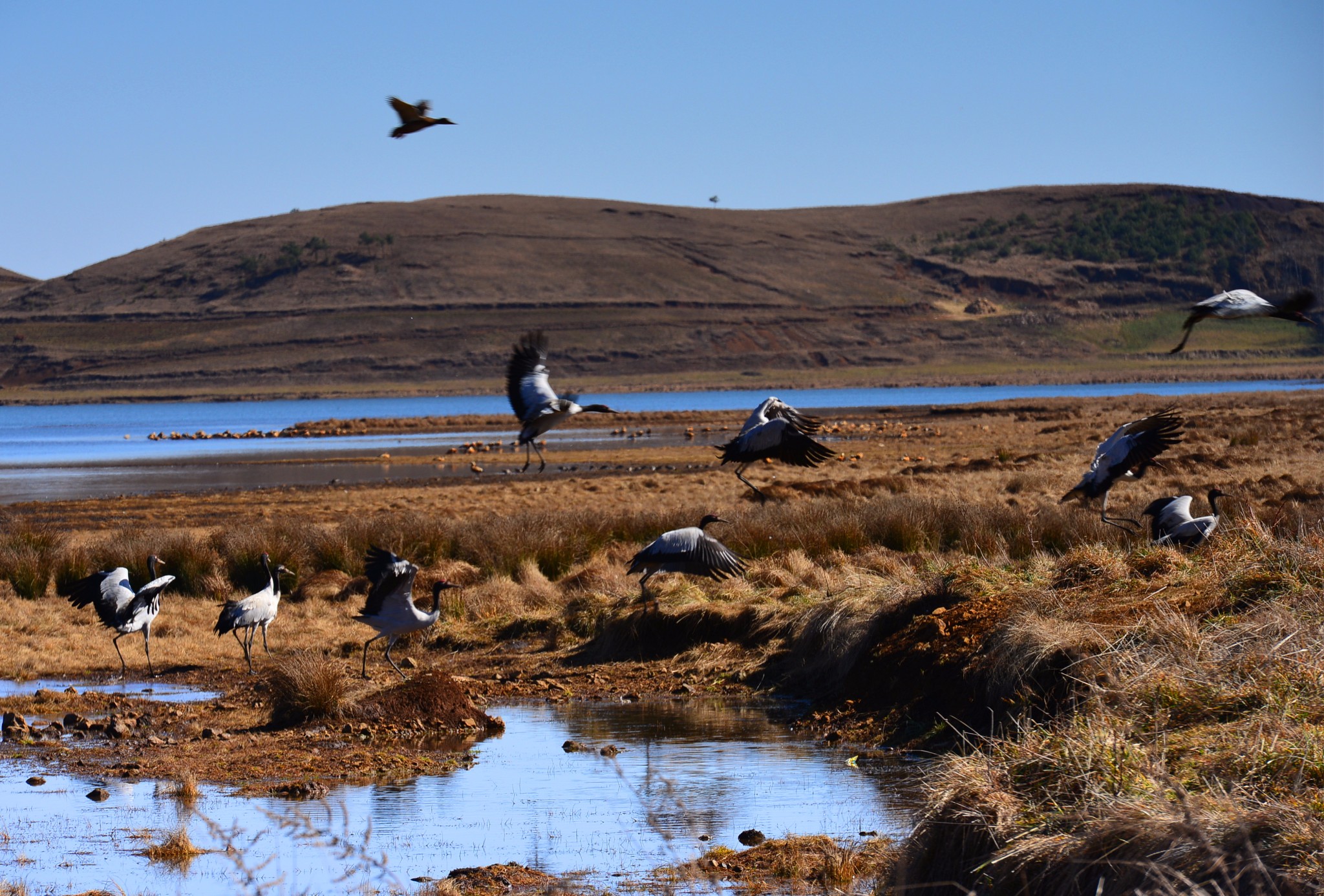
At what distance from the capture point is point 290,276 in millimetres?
186500

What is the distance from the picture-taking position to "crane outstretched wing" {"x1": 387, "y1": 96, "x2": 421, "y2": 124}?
12.6 meters

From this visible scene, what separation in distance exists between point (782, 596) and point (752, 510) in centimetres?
720

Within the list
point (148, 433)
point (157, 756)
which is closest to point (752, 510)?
point (157, 756)

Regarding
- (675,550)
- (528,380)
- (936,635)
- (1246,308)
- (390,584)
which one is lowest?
(936,635)

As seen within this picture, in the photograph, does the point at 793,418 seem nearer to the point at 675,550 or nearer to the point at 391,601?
the point at 675,550

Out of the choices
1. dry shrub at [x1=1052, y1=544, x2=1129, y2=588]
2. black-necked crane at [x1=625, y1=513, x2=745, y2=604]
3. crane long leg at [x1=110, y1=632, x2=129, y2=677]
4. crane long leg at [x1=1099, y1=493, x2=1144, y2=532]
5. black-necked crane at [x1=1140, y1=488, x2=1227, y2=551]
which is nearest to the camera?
dry shrub at [x1=1052, y1=544, x2=1129, y2=588]

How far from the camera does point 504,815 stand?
899cm

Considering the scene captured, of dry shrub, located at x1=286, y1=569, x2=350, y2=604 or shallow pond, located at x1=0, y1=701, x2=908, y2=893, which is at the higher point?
dry shrub, located at x1=286, y1=569, x2=350, y2=604

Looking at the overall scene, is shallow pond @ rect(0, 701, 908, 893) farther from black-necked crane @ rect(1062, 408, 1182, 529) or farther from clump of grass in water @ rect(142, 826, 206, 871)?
black-necked crane @ rect(1062, 408, 1182, 529)

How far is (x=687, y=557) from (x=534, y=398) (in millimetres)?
3679

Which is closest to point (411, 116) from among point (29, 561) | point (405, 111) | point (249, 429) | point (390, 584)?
point (405, 111)

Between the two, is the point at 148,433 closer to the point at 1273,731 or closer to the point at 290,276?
the point at 1273,731

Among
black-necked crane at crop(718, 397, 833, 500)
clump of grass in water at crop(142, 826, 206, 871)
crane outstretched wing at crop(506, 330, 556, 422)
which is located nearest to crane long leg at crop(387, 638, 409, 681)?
crane outstretched wing at crop(506, 330, 556, 422)

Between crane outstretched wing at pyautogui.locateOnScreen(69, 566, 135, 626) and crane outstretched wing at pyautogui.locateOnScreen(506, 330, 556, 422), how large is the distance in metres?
4.77
